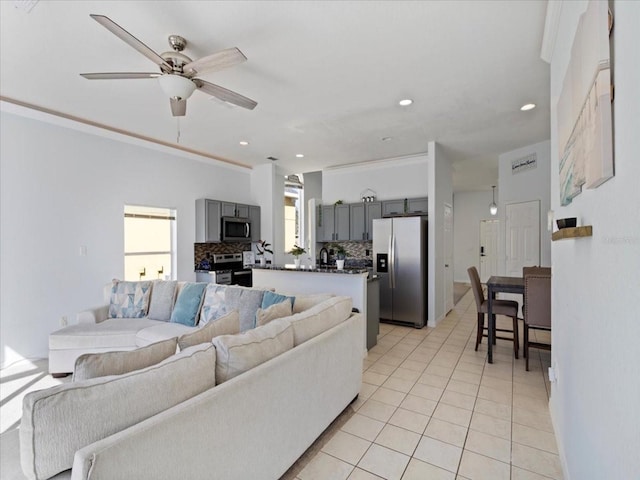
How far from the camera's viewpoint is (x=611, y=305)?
997 millimetres

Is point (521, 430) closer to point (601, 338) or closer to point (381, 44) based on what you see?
point (601, 338)

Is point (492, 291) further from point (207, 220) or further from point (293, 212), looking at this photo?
point (293, 212)

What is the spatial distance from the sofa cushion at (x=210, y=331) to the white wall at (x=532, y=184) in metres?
5.02

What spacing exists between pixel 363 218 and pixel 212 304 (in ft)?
11.7

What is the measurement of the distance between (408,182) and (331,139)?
1802 mm

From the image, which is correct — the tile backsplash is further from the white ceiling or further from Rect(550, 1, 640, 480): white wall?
Rect(550, 1, 640, 480): white wall

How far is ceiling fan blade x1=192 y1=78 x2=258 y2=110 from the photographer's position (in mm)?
2473

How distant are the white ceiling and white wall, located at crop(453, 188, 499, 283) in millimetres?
4676

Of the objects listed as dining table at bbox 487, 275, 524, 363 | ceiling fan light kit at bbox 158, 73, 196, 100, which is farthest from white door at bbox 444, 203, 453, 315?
ceiling fan light kit at bbox 158, 73, 196, 100

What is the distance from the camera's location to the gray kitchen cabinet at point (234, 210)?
564 centimetres

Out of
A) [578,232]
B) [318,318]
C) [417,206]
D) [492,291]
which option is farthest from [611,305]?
[417,206]

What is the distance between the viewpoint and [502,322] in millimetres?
5188

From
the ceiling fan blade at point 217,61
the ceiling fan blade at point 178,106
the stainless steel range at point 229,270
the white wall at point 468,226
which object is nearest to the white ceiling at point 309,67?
→ the ceiling fan blade at point 217,61

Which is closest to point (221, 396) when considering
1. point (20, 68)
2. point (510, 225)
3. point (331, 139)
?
point (20, 68)
